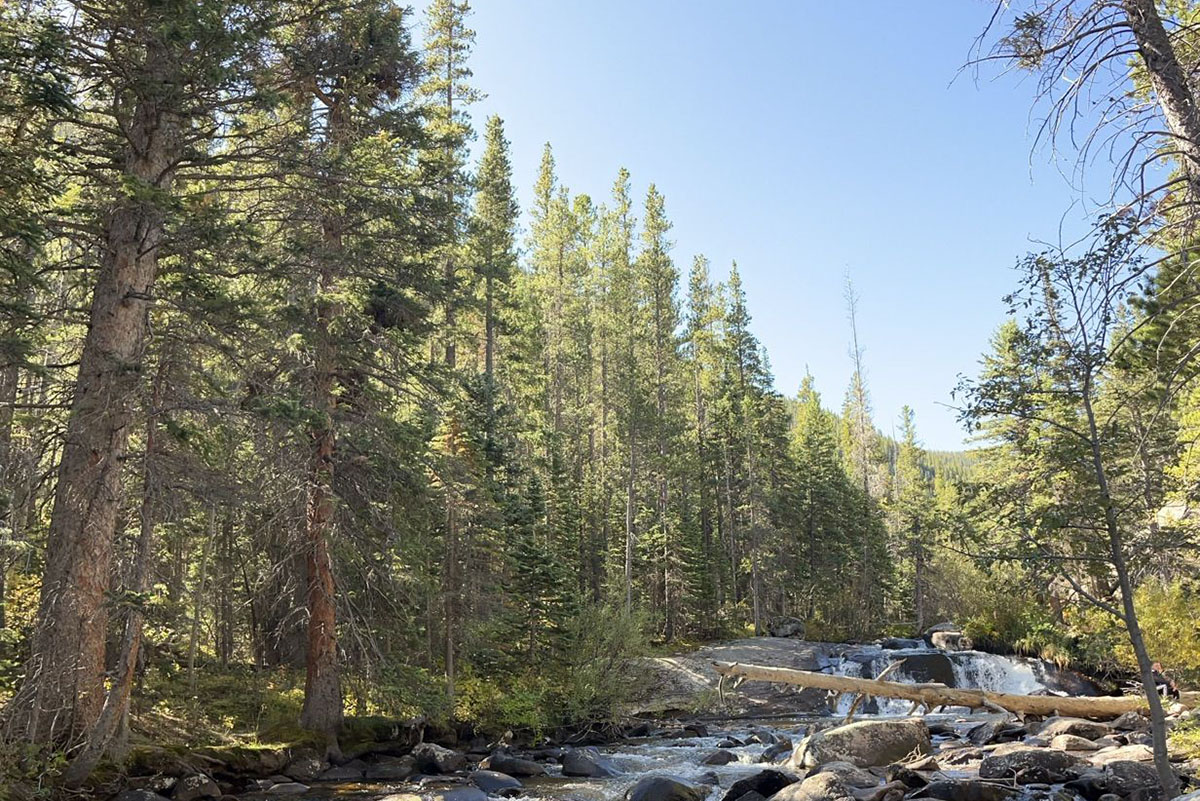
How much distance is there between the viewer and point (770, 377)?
45719 millimetres

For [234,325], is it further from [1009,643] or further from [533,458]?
[1009,643]

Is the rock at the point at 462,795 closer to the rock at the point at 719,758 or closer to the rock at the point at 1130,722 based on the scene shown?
the rock at the point at 719,758

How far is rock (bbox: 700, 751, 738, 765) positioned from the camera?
14.8 metres

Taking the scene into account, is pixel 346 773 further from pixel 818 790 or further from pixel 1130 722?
pixel 1130 722

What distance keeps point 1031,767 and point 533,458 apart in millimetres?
21298

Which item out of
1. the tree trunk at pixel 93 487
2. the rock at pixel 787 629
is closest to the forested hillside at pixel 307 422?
the tree trunk at pixel 93 487

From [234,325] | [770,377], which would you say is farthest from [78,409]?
[770,377]

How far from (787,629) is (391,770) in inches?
1024

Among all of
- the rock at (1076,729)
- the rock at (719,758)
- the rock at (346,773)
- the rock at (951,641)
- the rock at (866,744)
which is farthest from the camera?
the rock at (951,641)

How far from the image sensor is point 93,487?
355 inches

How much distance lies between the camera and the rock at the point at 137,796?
29.3 feet

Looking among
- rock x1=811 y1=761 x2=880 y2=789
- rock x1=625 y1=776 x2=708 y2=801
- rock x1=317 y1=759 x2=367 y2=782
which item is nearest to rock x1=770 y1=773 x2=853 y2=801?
rock x1=811 y1=761 x2=880 y2=789

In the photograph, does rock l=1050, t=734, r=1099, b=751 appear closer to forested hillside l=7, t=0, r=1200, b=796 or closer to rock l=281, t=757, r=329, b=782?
forested hillside l=7, t=0, r=1200, b=796

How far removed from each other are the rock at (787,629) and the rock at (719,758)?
21.2m
